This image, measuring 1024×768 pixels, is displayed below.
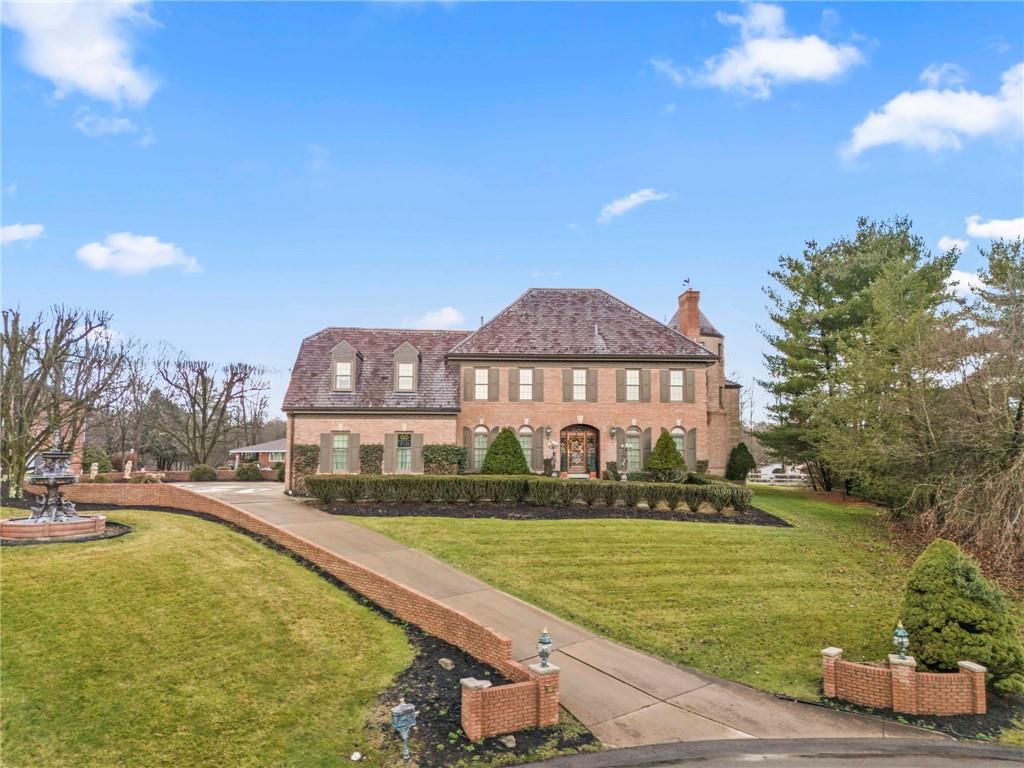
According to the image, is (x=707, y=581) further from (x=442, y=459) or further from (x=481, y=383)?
(x=481, y=383)

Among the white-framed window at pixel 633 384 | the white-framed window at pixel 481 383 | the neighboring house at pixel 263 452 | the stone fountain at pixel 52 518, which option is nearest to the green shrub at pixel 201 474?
the neighboring house at pixel 263 452

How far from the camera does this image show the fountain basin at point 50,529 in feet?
44.6

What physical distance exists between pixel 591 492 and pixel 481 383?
940 cm

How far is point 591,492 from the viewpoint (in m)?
20.8

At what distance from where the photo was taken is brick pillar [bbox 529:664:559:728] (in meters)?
8.03

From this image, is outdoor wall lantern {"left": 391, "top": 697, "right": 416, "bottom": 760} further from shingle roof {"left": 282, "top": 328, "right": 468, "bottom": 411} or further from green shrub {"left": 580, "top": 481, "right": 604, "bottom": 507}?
shingle roof {"left": 282, "top": 328, "right": 468, "bottom": 411}

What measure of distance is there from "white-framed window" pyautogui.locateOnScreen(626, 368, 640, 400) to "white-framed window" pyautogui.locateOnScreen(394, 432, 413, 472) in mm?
10345

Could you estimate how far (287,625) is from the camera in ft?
34.9

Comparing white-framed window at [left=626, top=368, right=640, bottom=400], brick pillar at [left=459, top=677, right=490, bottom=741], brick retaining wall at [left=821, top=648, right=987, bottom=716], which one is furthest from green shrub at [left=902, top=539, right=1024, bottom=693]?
white-framed window at [left=626, top=368, right=640, bottom=400]

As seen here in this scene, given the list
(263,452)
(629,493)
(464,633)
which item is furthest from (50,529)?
(263,452)

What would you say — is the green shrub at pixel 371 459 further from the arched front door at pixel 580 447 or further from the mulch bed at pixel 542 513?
the arched front door at pixel 580 447

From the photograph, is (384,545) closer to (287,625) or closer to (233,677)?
(287,625)

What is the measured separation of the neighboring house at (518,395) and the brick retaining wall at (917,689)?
19.1 meters

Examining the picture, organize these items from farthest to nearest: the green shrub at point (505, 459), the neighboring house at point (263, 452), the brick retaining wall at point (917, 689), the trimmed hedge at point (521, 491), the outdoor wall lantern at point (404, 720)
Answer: the neighboring house at point (263, 452) → the green shrub at point (505, 459) → the trimmed hedge at point (521, 491) → the brick retaining wall at point (917, 689) → the outdoor wall lantern at point (404, 720)
